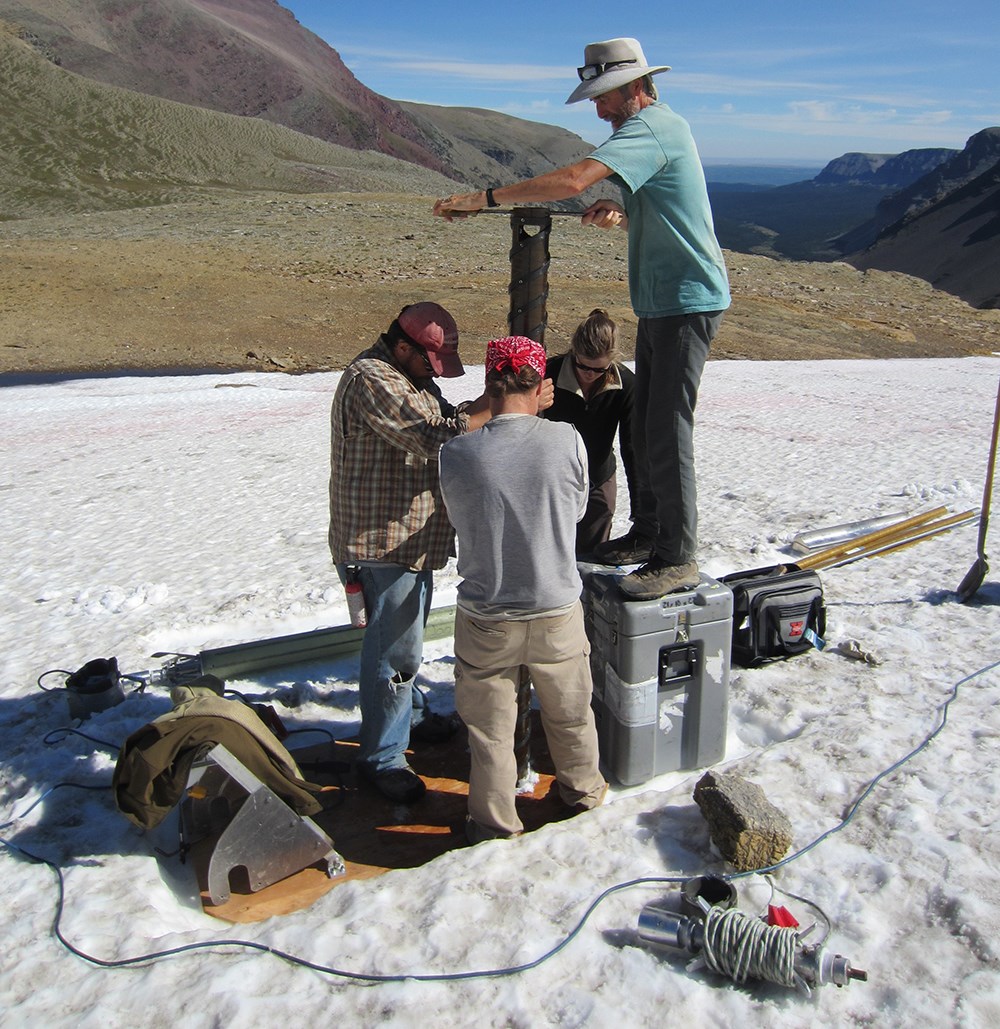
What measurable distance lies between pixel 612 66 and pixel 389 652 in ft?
8.72

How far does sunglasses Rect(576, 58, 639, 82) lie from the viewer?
3.76 meters

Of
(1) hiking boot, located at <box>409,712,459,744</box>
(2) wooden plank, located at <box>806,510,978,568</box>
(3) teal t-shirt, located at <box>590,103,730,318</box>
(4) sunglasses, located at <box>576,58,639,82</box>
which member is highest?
(4) sunglasses, located at <box>576,58,639,82</box>

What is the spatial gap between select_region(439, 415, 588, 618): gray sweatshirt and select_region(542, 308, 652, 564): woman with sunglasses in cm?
127

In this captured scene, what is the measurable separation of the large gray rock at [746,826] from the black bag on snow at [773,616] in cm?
160

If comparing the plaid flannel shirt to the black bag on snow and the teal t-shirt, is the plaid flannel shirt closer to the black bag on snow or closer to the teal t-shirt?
the teal t-shirt

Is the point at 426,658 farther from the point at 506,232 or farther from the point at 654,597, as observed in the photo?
the point at 506,232

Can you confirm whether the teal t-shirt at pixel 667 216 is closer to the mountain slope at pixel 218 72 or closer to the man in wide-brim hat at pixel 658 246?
the man in wide-brim hat at pixel 658 246

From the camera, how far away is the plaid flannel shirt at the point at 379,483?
12.9 feet

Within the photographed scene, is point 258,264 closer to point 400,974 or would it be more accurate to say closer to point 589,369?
point 589,369

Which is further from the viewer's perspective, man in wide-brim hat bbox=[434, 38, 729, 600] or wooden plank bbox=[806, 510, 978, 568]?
wooden plank bbox=[806, 510, 978, 568]

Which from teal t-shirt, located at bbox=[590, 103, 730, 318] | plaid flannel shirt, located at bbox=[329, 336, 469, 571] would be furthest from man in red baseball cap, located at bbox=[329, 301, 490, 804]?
teal t-shirt, located at bbox=[590, 103, 730, 318]

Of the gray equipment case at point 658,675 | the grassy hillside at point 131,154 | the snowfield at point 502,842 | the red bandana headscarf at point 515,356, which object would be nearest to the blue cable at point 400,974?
the snowfield at point 502,842

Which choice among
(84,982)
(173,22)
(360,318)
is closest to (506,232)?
(360,318)

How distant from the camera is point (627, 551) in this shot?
463cm
